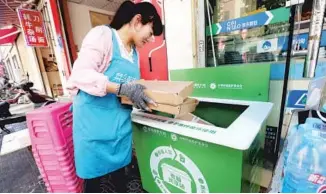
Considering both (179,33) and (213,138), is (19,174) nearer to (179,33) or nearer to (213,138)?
(213,138)

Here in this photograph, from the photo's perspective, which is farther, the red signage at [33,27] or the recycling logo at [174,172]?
the red signage at [33,27]

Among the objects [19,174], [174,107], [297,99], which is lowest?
[19,174]

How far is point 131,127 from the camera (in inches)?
38.7

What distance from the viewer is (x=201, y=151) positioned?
2.40 ft

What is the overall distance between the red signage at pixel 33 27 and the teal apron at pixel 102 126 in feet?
13.0

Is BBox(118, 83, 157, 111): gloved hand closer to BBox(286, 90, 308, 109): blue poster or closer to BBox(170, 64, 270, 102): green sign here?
BBox(170, 64, 270, 102): green sign

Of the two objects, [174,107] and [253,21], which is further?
[253,21]

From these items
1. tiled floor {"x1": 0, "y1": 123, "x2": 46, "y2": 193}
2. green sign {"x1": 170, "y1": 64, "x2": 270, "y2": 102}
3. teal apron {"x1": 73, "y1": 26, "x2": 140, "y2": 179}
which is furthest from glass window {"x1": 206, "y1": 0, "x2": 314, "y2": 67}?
tiled floor {"x1": 0, "y1": 123, "x2": 46, "y2": 193}

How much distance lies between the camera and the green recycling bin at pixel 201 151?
650 millimetres

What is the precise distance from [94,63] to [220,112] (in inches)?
34.6

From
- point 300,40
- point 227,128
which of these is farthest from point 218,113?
point 300,40

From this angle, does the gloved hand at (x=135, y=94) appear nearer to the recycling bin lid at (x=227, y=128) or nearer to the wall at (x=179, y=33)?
the recycling bin lid at (x=227, y=128)

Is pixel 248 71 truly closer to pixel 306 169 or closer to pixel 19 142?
pixel 306 169

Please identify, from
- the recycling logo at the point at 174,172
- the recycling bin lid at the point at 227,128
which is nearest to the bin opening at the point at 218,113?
the recycling bin lid at the point at 227,128
